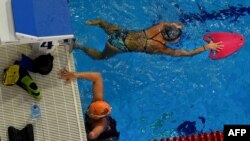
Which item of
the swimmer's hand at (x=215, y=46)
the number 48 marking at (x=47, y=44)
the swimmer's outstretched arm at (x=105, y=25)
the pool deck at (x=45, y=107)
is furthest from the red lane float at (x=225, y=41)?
the number 48 marking at (x=47, y=44)

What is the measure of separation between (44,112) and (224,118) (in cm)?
184

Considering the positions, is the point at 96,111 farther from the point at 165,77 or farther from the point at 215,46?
the point at 215,46

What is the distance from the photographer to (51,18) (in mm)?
3012

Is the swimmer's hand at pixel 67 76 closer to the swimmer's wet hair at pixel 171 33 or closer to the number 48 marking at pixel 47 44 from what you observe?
the number 48 marking at pixel 47 44

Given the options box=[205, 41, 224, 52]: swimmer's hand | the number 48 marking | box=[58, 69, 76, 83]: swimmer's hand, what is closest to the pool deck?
box=[58, 69, 76, 83]: swimmer's hand

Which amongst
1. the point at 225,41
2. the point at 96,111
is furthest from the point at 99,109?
the point at 225,41

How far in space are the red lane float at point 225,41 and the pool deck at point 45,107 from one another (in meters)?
1.73

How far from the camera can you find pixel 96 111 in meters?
3.29

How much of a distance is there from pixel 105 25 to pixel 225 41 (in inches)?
47.7

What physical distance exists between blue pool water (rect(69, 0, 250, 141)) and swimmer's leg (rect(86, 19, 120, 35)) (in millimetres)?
45

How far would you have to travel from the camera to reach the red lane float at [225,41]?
447 cm

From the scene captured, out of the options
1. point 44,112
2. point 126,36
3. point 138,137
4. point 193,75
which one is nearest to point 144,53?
point 126,36

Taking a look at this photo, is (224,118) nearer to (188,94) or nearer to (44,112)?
(188,94)

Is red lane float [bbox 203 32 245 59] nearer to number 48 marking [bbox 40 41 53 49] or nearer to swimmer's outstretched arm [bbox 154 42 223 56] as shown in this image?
swimmer's outstretched arm [bbox 154 42 223 56]
